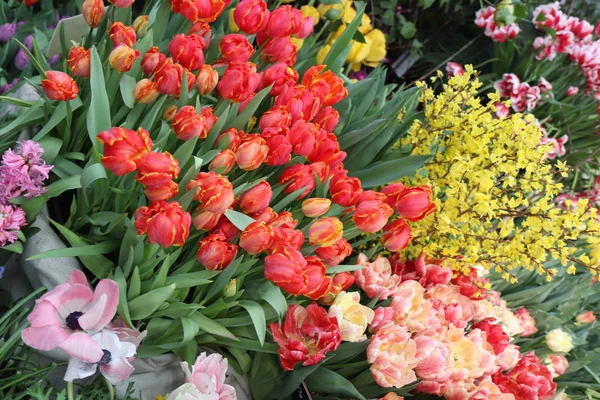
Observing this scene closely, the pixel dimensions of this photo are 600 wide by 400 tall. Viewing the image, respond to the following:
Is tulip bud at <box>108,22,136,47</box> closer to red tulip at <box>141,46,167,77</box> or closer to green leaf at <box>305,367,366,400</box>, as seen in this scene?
red tulip at <box>141,46,167,77</box>

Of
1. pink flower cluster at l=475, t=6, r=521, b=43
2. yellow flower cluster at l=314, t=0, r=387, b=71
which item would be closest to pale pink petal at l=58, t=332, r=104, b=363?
yellow flower cluster at l=314, t=0, r=387, b=71

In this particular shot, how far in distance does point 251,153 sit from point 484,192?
0.37m

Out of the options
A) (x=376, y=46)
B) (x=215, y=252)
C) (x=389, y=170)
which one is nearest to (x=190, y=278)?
(x=215, y=252)

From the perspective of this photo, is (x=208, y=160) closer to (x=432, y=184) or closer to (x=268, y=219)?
(x=268, y=219)

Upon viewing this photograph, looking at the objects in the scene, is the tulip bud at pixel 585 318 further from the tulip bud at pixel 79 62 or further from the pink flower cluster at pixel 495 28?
the tulip bud at pixel 79 62

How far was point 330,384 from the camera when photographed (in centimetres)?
78

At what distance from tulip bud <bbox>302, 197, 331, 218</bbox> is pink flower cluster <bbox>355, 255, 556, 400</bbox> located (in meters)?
0.18

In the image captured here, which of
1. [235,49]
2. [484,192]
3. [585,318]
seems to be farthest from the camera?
[585,318]

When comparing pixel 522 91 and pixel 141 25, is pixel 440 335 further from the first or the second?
pixel 522 91

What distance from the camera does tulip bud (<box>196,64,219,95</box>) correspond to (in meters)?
0.73

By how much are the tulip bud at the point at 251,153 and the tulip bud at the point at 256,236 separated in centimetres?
8

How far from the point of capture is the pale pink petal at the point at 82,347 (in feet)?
1.87

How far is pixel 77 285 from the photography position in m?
0.61

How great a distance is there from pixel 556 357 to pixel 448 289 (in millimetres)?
313
